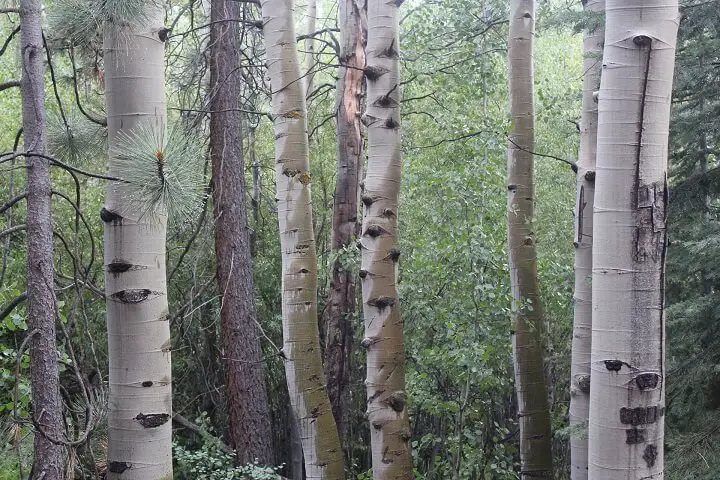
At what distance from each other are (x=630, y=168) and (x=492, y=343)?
471 cm

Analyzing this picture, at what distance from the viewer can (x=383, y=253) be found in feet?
17.4

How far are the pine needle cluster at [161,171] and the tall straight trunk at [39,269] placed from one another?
28 cm

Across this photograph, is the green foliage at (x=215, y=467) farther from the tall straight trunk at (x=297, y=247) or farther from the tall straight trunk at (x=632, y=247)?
the tall straight trunk at (x=632, y=247)

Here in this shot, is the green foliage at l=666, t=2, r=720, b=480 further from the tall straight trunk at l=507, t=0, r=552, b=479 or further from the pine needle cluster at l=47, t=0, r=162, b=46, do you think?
the pine needle cluster at l=47, t=0, r=162, b=46

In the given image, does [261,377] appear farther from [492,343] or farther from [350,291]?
[492,343]

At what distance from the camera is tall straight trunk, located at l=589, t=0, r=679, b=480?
8.00ft

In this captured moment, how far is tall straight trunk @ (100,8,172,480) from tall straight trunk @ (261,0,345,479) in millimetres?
2820

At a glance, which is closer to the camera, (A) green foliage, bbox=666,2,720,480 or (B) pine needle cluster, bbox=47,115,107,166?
(B) pine needle cluster, bbox=47,115,107,166

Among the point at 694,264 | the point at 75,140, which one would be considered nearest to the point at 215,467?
the point at 75,140

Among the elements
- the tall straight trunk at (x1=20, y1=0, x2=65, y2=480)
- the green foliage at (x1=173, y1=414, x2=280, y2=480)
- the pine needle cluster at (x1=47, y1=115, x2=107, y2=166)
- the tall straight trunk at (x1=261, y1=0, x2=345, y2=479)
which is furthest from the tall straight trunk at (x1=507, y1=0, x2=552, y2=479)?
the tall straight trunk at (x1=20, y1=0, x2=65, y2=480)

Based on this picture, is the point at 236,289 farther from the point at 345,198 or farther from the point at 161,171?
the point at 161,171

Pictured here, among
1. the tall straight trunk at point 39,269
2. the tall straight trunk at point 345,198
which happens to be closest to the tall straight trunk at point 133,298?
the tall straight trunk at point 39,269

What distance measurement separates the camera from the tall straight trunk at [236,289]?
8.19 m

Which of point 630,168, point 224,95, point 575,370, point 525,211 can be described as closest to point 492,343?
point 525,211
